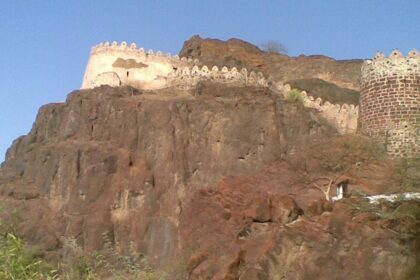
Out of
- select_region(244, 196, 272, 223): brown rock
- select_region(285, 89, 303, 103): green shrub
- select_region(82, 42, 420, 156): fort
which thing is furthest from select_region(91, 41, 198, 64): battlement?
select_region(244, 196, 272, 223): brown rock

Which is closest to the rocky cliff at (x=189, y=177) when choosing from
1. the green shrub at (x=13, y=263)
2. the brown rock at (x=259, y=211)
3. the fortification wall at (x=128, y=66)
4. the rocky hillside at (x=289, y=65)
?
the brown rock at (x=259, y=211)

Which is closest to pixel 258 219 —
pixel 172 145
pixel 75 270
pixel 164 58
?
pixel 75 270

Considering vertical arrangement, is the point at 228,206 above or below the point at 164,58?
below

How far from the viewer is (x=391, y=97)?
1233 inches

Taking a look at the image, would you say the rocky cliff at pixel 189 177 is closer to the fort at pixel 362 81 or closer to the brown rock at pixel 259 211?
the brown rock at pixel 259 211

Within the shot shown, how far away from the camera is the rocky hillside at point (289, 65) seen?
46844 mm

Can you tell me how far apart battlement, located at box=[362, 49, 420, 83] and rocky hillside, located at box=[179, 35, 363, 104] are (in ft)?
41.3

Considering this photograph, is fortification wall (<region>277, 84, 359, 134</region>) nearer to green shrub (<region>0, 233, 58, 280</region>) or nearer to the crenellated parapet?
the crenellated parapet

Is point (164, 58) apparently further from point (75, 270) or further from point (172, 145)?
point (75, 270)

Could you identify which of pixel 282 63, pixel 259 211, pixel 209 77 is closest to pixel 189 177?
pixel 209 77

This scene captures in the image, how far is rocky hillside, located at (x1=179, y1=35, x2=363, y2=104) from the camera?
154ft

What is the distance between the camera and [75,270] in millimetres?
19703

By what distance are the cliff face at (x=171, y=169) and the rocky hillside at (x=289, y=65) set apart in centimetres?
1122

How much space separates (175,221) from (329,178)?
645cm
